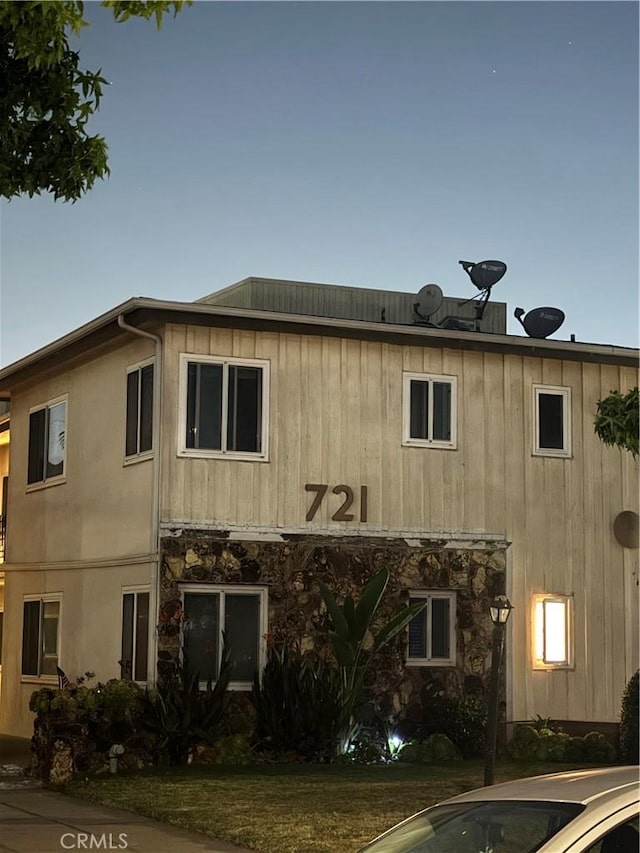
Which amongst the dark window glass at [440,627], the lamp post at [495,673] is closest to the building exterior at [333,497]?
the dark window glass at [440,627]

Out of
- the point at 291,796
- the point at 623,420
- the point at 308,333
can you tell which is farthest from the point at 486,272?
the point at 291,796

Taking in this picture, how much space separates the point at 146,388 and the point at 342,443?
114 inches

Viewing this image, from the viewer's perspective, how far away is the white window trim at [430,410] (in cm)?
2092

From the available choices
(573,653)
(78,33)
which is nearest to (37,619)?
(573,653)

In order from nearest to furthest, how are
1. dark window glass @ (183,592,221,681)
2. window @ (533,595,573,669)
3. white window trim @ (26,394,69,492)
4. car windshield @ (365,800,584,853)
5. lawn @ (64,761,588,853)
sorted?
car windshield @ (365,800,584,853) → lawn @ (64,761,588,853) → dark window glass @ (183,592,221,681) → window @ (533,595,573,669) → white window trim @ (26,394,69,492)

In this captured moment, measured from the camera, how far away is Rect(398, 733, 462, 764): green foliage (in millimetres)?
19172

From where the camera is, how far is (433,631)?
20656 millimetres

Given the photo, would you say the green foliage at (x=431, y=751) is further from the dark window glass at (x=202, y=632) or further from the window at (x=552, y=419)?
the window at (x=552, y=419)

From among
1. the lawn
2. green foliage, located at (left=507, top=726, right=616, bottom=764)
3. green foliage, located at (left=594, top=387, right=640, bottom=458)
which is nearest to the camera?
the lawn

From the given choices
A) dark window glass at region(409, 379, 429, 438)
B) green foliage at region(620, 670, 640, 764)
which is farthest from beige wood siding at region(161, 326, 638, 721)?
green foliage at region(620, 670, 640, 764)

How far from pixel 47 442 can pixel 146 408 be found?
4639mm

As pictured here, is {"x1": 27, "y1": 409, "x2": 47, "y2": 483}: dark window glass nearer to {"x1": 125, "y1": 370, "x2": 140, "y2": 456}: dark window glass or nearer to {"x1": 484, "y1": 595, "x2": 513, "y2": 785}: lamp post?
{"x1": 125, "y1": 370, "x2": 140, "y2": 456}: dark window glass

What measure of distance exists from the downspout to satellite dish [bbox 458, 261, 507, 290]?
666cm

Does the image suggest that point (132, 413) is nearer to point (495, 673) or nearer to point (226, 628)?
point (226, 628)
